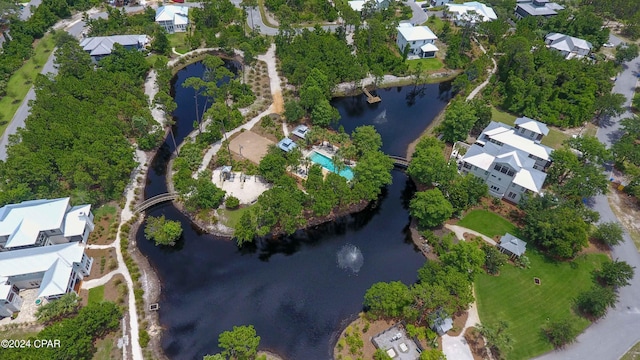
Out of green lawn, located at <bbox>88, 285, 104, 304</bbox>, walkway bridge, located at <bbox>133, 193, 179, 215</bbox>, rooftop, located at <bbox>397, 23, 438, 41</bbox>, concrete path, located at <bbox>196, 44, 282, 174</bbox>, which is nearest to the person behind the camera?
green lawn, located at <bbox>88, 285, 104, 304</bbox>

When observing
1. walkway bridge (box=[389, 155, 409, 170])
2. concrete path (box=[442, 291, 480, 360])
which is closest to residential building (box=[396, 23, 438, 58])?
walkway bridge (box=[389, 155, 409, 170])

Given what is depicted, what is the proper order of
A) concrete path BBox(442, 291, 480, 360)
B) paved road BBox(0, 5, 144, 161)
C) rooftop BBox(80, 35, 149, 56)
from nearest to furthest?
concrete path BBox(442, 291, 480, 360), paved road BBox(0, 5, 144, 161), rooftop BBox(80, 35, 149, 56)

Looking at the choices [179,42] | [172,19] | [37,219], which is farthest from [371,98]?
[37,219]

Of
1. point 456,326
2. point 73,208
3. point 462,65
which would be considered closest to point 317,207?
point 456,326

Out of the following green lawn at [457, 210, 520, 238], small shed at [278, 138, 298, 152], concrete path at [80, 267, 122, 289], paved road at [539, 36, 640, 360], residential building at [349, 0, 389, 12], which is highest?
residential building at [349, 0, 389, 12]

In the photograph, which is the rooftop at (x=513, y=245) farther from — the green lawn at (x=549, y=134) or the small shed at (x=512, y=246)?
the green lawn at (x=549, y=134)

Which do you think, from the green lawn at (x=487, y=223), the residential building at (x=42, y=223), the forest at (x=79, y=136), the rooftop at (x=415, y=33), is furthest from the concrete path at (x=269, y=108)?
the green lawn at (x=487, y=223)

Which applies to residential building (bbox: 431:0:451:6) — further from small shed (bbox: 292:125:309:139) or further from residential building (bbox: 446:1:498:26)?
small shed (bbox: 292:125:309:139)
